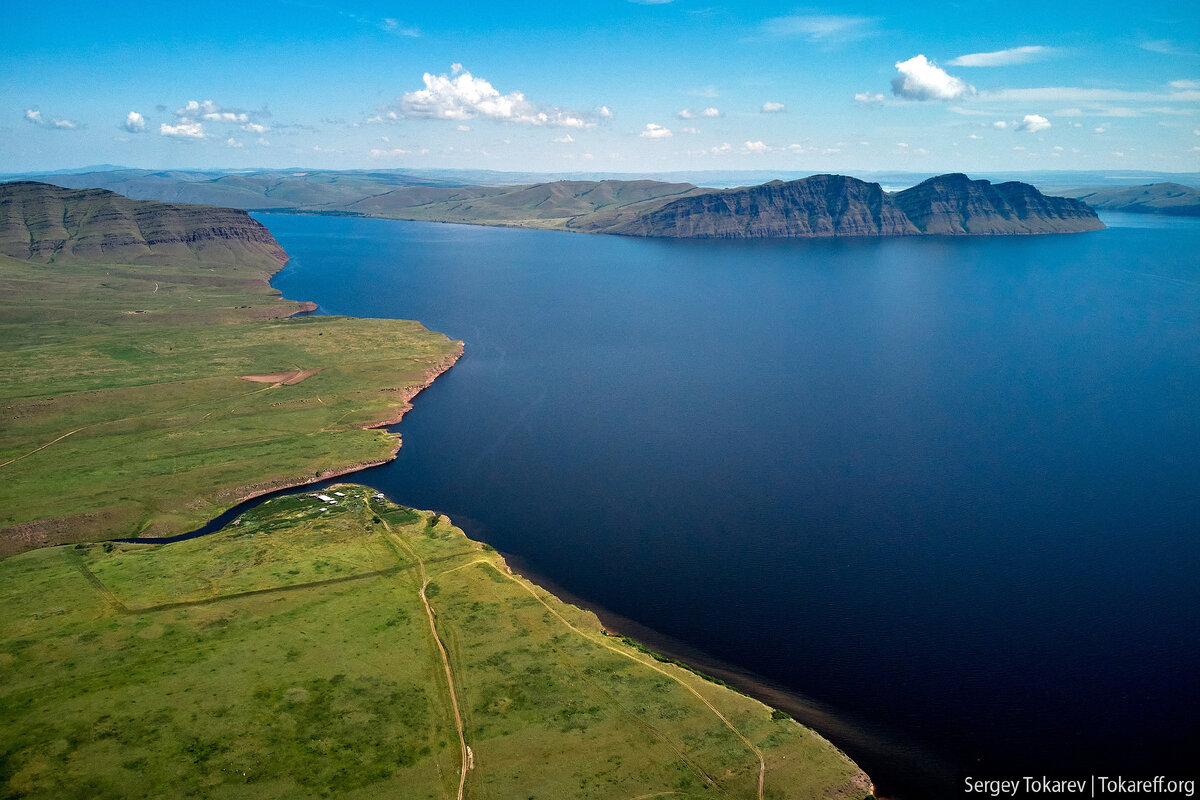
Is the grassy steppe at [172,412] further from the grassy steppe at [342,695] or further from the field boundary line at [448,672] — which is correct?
the field boundary line at [448,672]

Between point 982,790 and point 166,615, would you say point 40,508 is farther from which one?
point 982,790

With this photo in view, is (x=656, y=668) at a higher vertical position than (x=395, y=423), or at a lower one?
lower

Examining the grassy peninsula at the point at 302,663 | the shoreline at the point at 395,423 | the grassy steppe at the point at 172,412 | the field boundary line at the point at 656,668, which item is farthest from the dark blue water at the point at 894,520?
the grassy steppe at the point at 172,412

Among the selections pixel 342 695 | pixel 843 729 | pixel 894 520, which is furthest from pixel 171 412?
pixel 894 520

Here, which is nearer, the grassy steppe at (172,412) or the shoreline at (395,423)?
the grassy steppe at (172,412)

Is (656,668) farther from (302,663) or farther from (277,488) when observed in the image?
(277,488)

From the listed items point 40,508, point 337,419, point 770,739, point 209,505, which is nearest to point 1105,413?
point 770,739

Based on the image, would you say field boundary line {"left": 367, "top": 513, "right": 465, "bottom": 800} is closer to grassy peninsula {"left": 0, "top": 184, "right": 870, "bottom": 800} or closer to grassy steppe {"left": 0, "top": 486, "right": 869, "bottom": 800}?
grassy peninsula {"left": 0, "top": 184, "right": 870, "bottom": 800}

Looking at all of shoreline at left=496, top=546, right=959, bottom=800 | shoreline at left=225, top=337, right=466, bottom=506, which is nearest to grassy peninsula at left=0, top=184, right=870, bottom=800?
shoreline at left=225, top=337, right=466, bottom=506
